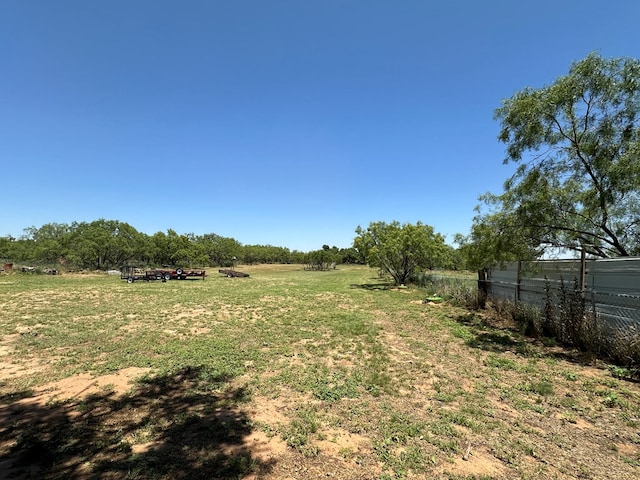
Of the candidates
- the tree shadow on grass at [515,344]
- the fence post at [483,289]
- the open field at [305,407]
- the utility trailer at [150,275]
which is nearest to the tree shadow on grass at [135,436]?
the open field at [305,407]

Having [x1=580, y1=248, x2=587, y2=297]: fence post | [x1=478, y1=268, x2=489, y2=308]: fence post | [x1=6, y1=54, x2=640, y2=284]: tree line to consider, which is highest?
[x1=6, y1=54, x2=640, y2=284]: tree line

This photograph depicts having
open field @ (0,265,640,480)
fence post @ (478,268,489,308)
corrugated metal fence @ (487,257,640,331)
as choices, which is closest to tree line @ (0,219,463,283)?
fence post @ (478,268,489,308)

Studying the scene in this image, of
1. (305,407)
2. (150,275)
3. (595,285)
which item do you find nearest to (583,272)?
(595,285)

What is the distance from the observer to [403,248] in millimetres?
20891

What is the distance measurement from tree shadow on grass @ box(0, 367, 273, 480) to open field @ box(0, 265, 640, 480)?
0.02 metres

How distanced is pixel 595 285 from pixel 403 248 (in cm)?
1409

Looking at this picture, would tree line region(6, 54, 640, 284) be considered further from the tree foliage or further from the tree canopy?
the tree foliage

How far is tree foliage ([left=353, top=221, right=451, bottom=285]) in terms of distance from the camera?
20.6m

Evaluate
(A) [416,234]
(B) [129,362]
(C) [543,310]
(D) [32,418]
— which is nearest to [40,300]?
(B) [129,362]

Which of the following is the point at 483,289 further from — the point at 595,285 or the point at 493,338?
the point at 595,285

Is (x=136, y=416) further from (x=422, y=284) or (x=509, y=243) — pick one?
(x=422, y=284)

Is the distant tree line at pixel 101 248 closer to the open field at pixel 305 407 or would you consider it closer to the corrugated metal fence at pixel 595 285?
the corrugated metal fence at pixel 595 285

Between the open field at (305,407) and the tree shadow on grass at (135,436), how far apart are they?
18 mm

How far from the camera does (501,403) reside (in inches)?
163
